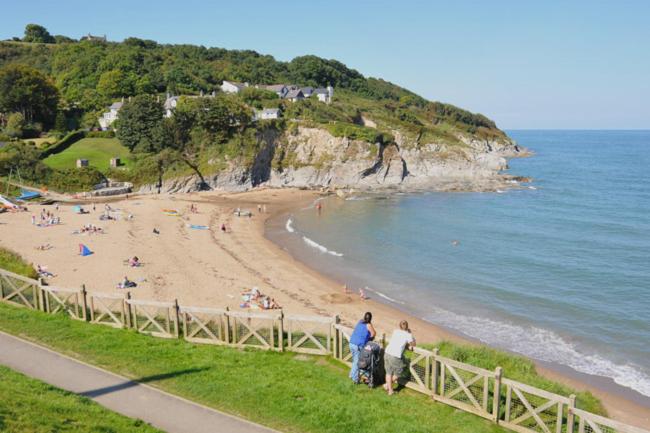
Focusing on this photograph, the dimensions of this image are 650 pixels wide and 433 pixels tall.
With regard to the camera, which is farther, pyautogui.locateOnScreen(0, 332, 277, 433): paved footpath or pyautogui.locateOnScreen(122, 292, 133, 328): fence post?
pyautogui.locateOnScreen(122, 292, 133, 328): fence post

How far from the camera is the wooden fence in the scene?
9.79 m

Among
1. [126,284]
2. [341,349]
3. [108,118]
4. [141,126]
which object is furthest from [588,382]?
[108,118]

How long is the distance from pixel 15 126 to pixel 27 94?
6403mm

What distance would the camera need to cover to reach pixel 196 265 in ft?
104

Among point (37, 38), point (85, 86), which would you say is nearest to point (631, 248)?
point (85, 86)

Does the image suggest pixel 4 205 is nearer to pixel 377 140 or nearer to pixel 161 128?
pixel 161 128

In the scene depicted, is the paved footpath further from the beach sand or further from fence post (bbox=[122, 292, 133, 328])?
the beach sand

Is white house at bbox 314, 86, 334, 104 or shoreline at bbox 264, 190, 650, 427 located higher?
white house at bbox 314, 86, 334, 104

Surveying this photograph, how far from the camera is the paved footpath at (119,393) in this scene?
371 inches

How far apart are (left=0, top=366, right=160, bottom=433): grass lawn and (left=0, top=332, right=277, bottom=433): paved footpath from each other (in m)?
0.51

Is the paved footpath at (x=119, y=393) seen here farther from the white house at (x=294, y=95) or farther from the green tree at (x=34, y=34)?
the green tree at (x=34, y=34)

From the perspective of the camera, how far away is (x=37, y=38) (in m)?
133

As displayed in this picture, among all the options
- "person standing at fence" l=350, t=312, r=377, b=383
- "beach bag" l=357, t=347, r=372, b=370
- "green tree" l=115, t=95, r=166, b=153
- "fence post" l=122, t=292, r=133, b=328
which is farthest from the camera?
"green tree" l=115, t=95, r=166, b=153

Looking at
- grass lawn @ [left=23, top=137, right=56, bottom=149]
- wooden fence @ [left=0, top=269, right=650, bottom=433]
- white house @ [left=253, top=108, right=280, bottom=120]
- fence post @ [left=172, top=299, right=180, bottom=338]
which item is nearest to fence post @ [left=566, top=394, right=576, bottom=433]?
wooden fence @ [left=0, top=269, right=650, bottom=433]
